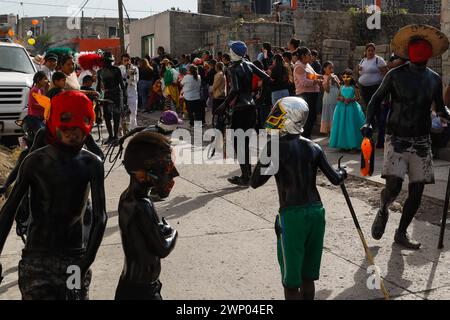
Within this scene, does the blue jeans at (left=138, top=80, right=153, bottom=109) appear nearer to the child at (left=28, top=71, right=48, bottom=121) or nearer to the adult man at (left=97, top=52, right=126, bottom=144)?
the adult man at (left=97, top=52, right=126, bottom=144)

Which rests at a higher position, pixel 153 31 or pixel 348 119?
pixel 153 31

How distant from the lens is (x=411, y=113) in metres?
5.58

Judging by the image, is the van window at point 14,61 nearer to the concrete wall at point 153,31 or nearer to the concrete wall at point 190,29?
the concrete wall at point 190,29

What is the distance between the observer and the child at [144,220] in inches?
121

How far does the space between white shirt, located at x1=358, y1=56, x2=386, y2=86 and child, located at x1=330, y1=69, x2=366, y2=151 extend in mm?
320

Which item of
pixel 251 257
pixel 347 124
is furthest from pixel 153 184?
pixel 347 124

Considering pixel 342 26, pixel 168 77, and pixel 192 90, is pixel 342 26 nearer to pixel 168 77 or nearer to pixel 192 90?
pixel 168 77

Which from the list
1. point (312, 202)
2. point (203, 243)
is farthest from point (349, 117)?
point (312, 202)

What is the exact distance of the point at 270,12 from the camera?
29125 millimetres

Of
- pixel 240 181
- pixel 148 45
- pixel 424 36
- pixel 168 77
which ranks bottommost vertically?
pixel 240 181

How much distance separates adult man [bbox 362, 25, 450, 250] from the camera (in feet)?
18.2

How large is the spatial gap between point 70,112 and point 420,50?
3579 mm

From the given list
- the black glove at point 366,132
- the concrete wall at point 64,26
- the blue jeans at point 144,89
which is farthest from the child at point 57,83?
the concrete wall at point 64,26

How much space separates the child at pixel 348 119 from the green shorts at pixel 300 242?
7057mm
